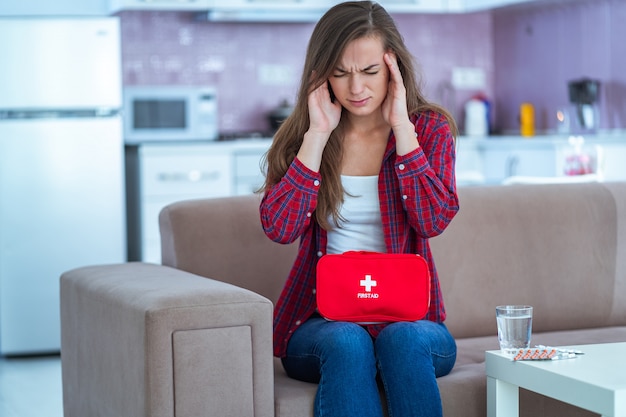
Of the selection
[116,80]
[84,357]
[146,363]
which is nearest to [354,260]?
[146,363]

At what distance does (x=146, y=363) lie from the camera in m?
2.08

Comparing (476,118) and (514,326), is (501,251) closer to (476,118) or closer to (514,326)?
(514,326)

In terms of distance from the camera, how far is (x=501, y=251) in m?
2.89

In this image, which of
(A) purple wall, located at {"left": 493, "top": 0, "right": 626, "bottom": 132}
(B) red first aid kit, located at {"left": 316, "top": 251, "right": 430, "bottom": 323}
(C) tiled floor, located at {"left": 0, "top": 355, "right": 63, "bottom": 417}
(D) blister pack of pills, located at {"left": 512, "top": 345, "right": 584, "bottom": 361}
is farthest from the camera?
(A) purple wall, located at {"left": 493, "top": 0, "right": 626, "bottom": 132}

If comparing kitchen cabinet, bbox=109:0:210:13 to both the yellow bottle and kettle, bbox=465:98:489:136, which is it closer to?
kettle, bbox=465:98:489:136

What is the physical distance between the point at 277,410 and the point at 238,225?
0.71 meters

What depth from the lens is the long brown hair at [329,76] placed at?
2359 mm

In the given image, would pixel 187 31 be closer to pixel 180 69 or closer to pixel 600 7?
pixel 180 69

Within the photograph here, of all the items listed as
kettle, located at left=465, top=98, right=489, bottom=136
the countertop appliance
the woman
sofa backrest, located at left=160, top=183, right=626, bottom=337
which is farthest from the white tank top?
kettle, located at left=465, top=98, right=489, bottom=136

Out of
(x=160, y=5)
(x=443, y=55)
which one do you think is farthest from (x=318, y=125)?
(x=443, y=55)

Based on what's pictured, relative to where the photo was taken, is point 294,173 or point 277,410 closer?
point 277,410

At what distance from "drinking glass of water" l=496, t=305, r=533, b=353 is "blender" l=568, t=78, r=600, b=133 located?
3692 millimetres

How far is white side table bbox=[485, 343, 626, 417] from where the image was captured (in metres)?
1.80

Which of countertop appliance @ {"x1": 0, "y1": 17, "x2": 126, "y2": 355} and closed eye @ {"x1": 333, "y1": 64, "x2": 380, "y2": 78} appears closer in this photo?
closed eye @ {"x1": 333, "y1": 64, "x2": 380, "y2": 78}
